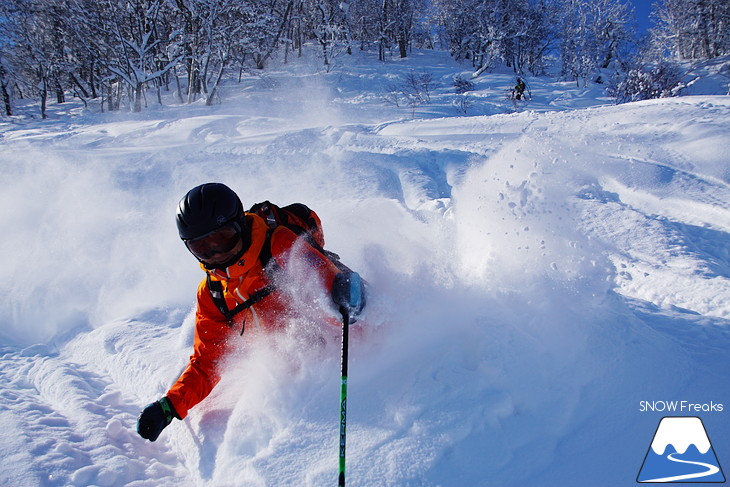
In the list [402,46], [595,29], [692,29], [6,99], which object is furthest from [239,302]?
[692,29]

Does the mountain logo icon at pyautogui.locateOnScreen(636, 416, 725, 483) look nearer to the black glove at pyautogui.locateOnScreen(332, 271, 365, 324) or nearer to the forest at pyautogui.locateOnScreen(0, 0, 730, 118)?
the black glove at pyautogui.locateOnScreen(332, 271, 365, 324)

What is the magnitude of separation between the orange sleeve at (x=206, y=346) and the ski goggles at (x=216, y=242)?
0.50m

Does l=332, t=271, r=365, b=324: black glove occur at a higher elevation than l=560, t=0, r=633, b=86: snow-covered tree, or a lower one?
lower

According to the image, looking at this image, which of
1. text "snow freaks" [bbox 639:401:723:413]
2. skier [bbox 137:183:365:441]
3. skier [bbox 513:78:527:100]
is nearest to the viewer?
text "snow freaks" [bbox 639:401:723:413]

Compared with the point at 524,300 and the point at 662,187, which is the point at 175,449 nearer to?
the point at 524,300

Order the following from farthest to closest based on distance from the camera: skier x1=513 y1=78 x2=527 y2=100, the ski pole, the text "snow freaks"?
skier x1=513 y1=78 x2=527 y2=100
the text "snow freaks"
the ski pole

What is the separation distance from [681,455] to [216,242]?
249cm

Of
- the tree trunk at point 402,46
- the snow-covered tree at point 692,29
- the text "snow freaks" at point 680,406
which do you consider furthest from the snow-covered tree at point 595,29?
the text "snow freaks" at point 680,406

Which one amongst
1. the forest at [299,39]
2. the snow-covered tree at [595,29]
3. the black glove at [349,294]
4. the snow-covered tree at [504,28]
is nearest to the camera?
the black glove at [349,294]

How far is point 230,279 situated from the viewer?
2559 mm

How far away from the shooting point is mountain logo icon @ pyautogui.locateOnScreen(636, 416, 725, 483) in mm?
1714

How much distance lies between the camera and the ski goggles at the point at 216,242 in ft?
7.47

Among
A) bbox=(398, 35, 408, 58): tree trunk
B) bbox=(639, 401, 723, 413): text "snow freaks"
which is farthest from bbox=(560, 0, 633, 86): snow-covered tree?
bbox=(639, 401, 723, 413): text "snow freaks"

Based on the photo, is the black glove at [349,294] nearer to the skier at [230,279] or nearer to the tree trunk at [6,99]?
the skier at [230,279]
